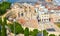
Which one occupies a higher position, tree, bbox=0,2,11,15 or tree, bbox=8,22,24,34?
tree, bbox=0,2,11,15

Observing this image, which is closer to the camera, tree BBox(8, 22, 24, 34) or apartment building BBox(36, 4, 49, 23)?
tree BBox(8, 22, 24, 34)

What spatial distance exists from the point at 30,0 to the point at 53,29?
811 mm

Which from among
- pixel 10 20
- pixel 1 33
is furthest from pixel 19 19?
pixel 1 33

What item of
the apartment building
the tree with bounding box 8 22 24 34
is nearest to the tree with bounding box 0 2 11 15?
the tree with bounding box 8 22 24 34

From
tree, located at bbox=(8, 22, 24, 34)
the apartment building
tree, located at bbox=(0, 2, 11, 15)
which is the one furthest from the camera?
tree, located at bbox=(0, 2, 11, 15)

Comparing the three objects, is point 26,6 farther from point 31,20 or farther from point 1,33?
point 1,33

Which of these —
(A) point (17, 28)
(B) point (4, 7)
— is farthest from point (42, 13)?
(B) point (4, 7)

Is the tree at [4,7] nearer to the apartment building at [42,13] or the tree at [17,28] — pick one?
the tree at [17,28]

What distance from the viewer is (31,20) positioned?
5645 mm

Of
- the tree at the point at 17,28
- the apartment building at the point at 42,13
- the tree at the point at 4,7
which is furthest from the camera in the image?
the tree at the point at 4,7

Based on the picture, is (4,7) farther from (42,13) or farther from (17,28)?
(42,13)

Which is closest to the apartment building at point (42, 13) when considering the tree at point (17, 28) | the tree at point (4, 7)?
the tree at point (17, 28)

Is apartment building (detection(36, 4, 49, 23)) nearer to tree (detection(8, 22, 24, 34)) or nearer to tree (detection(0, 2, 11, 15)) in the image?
tree (detection(8, 22, 24, 34))

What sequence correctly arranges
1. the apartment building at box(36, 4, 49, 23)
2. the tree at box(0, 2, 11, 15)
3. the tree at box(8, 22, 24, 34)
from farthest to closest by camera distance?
the tree at box(0, 2, 11, 15), the apartment building at box(36, 4, 49, 23), the tree at box(8, 22, 24, 34)
